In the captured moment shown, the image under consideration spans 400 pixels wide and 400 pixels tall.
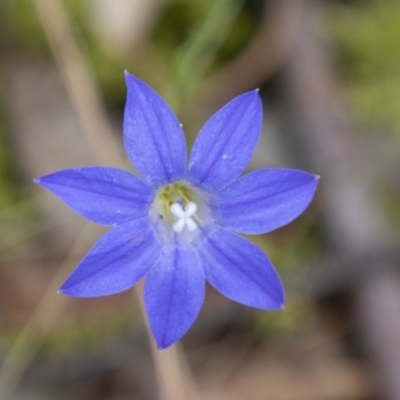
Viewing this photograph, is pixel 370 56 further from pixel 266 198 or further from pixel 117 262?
pixel 117 262

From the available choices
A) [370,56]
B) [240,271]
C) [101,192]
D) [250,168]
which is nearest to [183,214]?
[240,271]

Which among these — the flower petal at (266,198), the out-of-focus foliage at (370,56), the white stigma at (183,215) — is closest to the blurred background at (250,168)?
the out-of-focus foliage at (370,56)

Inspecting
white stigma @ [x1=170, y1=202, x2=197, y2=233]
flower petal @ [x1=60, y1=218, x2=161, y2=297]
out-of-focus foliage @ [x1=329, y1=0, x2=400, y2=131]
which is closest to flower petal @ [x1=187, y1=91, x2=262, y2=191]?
white stigma @ [x1=170, y1=202, x2=197, y2=233]

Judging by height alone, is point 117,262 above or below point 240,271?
above

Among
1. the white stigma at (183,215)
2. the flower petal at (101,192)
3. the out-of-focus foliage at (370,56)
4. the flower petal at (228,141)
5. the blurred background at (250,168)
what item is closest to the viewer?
the flower petal at (101,192)

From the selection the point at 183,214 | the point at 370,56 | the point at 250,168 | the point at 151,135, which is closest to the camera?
the point at 151,135

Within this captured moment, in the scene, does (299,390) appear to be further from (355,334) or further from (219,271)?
(219,271)

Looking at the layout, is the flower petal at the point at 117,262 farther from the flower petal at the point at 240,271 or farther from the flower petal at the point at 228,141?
the flower petal at the point at 228,141

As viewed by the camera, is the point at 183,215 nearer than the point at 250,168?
Yes
